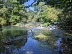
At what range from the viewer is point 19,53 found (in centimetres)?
1421

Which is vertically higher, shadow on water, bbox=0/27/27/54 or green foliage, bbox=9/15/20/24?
shadow on water, bbox=0/27/27/54

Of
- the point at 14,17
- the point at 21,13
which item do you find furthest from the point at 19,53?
the point at 21,13

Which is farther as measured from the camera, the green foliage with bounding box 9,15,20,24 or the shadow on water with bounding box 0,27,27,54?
the green foliage with bounding box 9,15,20,24

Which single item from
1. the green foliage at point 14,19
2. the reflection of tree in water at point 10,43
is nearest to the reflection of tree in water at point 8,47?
the reflection of tree in water at point 10,43

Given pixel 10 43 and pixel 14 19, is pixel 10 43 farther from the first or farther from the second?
pixel 14 19

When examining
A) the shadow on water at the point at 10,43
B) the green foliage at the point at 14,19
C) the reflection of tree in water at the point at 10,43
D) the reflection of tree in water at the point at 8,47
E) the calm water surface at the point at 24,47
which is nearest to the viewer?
the calm water surface at the point at 24,47

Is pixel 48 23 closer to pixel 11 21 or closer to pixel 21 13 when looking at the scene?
pixel 11 21

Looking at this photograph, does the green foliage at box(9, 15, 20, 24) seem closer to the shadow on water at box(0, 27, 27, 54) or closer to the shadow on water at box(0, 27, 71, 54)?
the shadow on water at box(0, 27, 27, 54)

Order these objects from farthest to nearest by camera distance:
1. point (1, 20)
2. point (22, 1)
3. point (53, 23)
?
point (1, 20)
point (53, 23)
point (22, 1)

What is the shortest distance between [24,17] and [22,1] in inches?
2596

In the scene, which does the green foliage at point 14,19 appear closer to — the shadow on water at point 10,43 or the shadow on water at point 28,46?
the shadow on water at point 10,43

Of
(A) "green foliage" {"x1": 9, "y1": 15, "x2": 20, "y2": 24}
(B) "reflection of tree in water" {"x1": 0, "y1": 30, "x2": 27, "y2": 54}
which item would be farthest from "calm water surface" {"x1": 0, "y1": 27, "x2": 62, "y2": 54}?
(A) "green foliage" {"x1": 9, "y1": 15, "x2": 20, "y2": 24}

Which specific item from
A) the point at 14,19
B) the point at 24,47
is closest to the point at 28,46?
the point at 24,47

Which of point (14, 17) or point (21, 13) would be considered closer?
point (14, 17)
